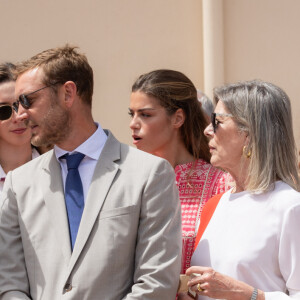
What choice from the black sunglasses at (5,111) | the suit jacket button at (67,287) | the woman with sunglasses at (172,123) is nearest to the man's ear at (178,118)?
the woman with sunglasses at (172,123)

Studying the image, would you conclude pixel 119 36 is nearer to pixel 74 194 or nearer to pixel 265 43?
pixel 265 43

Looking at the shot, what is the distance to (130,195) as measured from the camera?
10.1 feet

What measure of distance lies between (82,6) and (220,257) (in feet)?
13.8

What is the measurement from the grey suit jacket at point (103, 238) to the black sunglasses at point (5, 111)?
1112 mm

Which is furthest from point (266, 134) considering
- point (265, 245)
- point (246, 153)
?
point (265, 245)

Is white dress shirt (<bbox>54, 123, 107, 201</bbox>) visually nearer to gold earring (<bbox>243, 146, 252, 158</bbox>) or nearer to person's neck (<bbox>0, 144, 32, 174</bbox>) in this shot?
gold earring (<bbox>243, 146, 252, 158</bbox>)

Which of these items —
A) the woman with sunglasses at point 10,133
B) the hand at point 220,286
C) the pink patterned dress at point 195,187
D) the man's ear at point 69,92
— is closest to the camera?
the hand at point 220,286

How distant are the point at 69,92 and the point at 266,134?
91 centimetres

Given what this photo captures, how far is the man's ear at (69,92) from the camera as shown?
3340mm

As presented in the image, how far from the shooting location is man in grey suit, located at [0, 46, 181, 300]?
2.99m

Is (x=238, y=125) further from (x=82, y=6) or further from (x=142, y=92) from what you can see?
(x=82, y=6)

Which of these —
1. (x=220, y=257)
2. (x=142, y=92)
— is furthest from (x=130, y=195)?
(x=142, y=92)

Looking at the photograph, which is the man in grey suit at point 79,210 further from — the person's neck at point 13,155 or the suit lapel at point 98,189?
the person's neck at point 13,155

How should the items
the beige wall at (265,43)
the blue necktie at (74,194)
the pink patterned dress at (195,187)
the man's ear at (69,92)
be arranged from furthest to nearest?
the beige wall at (265,43) < the pink patterned dress at (195,187) < the man's ear at (69,92) < the blue necktie at (74,194)
